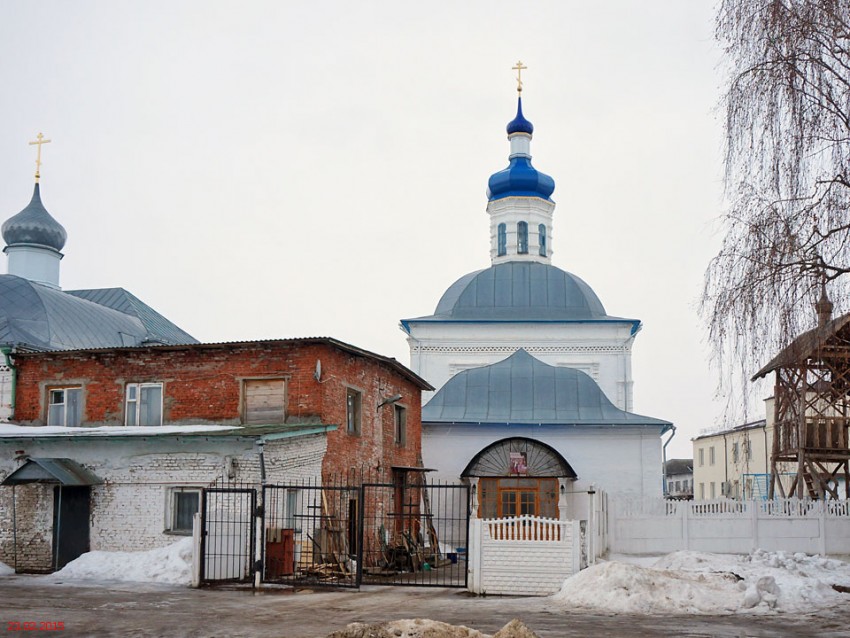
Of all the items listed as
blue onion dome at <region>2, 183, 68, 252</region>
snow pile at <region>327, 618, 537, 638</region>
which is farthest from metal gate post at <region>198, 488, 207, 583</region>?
blue onion dome at <region>2, 183, 68, 252</region>

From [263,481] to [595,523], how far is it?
6.22 meters

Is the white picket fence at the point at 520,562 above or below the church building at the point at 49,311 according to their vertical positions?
below

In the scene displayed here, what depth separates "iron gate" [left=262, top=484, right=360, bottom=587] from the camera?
1769 centimetres

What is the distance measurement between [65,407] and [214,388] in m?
3.73

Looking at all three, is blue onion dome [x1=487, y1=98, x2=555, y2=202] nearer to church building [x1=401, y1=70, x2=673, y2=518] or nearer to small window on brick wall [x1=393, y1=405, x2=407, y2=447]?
church building [x1=401, y1=70, x2=673, y2=518]

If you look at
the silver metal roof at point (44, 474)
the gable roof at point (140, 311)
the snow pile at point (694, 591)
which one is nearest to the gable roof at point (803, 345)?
the snow pile at point (694, 591)

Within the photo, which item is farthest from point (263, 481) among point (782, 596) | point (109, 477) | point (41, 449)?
point (782, 596)

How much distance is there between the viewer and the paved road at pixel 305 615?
39.6 feet

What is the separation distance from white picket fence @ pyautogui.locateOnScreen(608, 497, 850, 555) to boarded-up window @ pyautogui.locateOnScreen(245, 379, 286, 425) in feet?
24.3

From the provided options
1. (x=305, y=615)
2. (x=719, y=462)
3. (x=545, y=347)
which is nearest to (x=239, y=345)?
(x=305, y=615)

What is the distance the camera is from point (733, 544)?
21.0 m

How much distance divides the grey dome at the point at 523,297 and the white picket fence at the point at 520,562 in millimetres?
22402

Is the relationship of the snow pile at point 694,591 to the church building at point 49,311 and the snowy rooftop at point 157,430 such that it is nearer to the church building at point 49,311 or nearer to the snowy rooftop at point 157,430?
the snowy rooftop at point 157,430

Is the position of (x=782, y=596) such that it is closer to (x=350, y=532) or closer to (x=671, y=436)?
(x=350, y=532)
